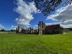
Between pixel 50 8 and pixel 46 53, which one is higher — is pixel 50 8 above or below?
above

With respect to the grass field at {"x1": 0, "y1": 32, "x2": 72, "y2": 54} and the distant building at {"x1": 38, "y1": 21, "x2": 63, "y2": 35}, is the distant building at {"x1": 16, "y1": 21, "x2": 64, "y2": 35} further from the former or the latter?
the grass field at {"x1": 0, "y1": 32, "x2": 72, "y2": 54}

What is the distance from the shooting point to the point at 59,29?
3679 inches

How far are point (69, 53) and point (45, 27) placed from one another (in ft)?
309

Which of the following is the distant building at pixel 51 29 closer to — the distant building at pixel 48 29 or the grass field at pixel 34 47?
the distant building at pixel 48 29

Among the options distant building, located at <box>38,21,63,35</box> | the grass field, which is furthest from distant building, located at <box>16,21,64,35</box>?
the grass field

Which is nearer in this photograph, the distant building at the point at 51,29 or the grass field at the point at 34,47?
the grass field at the point at 34,47

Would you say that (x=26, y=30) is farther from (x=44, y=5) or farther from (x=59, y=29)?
(x=44, y=5)

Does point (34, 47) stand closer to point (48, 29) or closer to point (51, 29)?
point (51, 29)

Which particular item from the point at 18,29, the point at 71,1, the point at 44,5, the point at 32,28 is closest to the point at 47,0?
the point at 44,5

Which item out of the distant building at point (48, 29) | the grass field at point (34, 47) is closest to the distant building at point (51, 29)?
the distant building at point (48, 29)

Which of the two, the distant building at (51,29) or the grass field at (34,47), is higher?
the distant building at (51,29)

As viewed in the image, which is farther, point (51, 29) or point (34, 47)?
point (51, 29)

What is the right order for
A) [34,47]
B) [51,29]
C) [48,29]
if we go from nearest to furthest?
[34,47], [51,29], [48,29]

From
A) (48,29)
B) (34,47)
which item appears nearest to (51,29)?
(48,29)
